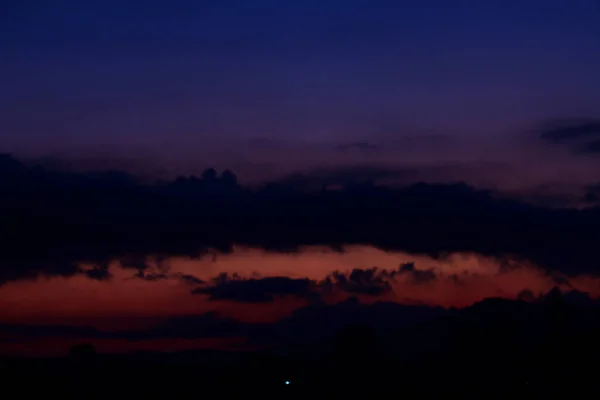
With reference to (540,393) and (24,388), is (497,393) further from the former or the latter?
(24,388)

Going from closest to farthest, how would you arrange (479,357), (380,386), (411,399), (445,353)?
1. (411,399)
2. (380,386)
3. (479,357)
4. (445,353)

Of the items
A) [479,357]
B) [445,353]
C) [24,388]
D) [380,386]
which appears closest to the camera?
[24,388]

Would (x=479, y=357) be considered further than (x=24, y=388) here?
Yes

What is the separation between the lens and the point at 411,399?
4038 inches

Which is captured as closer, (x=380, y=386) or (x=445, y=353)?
(x=380, y=386)

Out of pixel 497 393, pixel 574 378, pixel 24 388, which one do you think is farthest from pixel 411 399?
pixel 24 388

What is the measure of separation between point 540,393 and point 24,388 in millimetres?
48925

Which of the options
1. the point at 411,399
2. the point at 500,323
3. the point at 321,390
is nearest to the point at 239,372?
the point at 321,390

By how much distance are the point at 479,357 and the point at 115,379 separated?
5340cm

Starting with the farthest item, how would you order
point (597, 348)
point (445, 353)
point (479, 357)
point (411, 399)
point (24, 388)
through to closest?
1. point (445, 353)
2. point (479, 357)
3. point (597, 348)
4. point (411, 399)
5. point (24, 388)

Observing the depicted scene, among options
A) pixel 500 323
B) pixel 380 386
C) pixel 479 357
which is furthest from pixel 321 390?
pixel 500 323

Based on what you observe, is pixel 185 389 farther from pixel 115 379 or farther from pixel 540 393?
pixel 540 393

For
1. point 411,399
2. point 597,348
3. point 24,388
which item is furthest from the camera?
point 597,348

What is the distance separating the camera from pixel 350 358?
438ft
